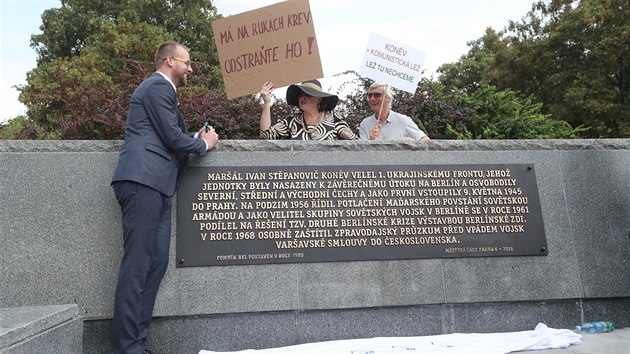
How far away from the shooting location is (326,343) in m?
3.57

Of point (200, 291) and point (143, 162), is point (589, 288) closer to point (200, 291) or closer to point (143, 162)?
point (200, 291)

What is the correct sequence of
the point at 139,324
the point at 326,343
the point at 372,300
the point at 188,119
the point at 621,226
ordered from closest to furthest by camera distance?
the point at 139,324
the point at 326,343
the point at 372,300
the point at 621,226
the point at 188,119

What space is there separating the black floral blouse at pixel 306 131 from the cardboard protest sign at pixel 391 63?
63 cm

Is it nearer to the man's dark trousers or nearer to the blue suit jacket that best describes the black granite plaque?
the man's dark trousers

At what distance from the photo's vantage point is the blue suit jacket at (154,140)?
331 cm

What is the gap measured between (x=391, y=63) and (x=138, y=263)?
306 centimetres

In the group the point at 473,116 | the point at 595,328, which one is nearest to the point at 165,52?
the point at 595,328

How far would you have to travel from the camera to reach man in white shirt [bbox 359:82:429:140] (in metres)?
4.81

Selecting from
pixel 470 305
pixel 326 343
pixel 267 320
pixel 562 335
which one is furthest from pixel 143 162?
pixel 562 335

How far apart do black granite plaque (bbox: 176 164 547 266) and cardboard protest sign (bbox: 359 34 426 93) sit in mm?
1139

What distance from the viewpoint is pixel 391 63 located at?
4.88 meters

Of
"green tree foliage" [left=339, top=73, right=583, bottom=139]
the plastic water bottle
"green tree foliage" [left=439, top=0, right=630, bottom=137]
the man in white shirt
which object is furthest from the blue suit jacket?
"green tree foliage" [left=439, top=0, right=630, bottom=137]

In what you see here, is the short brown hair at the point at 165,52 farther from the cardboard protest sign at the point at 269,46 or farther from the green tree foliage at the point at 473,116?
the green tree foliage at the point at 473,116

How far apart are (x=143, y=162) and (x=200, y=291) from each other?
105 centimetres
